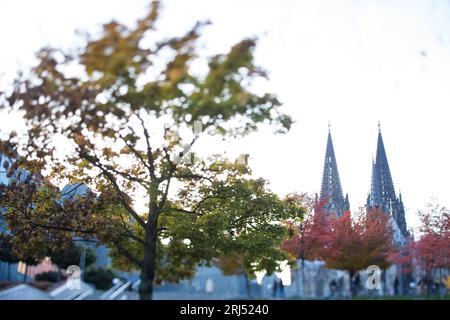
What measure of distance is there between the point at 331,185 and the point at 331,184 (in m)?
0.02

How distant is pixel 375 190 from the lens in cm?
845

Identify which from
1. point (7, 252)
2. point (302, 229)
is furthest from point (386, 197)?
point (7, 252)

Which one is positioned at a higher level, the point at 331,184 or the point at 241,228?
the point at 331,184

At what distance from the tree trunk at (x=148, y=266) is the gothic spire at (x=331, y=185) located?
2.99 m

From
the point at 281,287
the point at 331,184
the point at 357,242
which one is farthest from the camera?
the point at 331,184

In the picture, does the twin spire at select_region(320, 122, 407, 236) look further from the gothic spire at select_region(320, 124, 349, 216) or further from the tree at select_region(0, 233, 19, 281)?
the tree at select_region(0, 233, 19, 281)

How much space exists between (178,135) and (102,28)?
191cm

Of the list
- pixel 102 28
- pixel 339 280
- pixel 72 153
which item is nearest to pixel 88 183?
pixel 72 153

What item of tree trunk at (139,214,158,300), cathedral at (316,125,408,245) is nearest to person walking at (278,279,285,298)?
cathedral at (316,125,408,245)

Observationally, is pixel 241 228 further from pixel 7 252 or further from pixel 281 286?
pixel 7 252

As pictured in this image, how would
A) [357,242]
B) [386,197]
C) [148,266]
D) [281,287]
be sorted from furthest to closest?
[386,197]
[357,242]
[281,287]
[148,266]

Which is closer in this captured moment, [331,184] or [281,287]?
[281,287]

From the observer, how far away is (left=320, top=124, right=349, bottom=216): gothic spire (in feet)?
27.8
